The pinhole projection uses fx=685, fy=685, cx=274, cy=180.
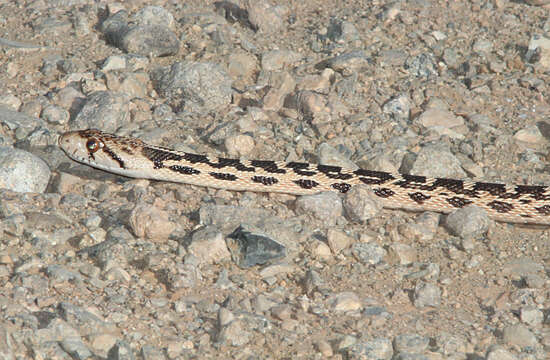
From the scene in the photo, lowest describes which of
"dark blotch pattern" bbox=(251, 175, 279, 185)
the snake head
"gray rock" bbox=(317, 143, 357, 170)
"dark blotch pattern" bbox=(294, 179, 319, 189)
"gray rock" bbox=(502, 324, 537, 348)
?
the snake head

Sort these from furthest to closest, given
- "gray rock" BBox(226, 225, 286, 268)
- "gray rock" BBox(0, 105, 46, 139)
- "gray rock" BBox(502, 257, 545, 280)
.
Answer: "gray rock" BBox(0, 105, 46, 139) < "gray rock" BBox(502, 257, 545, 280) < "gray rock" BBox(226, 225, 286, 268)

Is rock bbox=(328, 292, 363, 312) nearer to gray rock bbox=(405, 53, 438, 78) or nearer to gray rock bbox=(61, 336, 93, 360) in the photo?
gray rock bbox=(61, 336, 93, 360)

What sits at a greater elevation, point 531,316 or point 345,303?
point 531,316

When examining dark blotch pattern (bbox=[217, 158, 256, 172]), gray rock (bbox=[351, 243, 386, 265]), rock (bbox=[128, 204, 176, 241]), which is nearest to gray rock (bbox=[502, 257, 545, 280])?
gray rock (bbox=[351, 243, 386, 265])

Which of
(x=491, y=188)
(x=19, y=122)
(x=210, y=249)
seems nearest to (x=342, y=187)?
(x=491, y=188)

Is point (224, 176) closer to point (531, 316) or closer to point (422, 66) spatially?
point (531, 316)

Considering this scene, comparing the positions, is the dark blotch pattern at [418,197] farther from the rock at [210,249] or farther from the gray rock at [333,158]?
the rock at [210,249]
